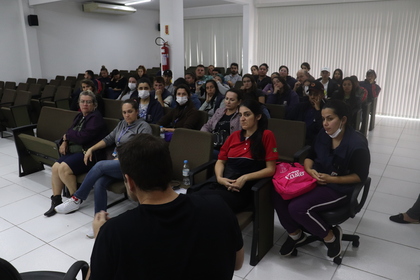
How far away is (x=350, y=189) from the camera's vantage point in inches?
92.9

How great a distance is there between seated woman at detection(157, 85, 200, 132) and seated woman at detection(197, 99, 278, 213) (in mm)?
1240

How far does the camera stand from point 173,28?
251 inches

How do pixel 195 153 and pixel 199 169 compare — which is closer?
pixel 199 169

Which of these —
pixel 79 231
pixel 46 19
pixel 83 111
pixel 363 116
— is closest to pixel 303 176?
pixel 79 231

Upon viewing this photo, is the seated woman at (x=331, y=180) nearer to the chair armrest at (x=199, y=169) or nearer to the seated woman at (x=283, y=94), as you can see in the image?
the chair armrest at (x=199, y=169)

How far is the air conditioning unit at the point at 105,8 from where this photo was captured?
34.0ft

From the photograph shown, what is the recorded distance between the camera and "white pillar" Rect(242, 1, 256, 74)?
8992 millimetres

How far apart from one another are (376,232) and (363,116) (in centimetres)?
325

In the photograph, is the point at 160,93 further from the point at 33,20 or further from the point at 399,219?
the point at 33,20

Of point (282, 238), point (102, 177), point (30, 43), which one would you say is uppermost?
point (30, 43)

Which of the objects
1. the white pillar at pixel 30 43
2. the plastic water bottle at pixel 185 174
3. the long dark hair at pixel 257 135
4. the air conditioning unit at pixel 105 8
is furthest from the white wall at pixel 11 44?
the long dark hair at pixel 257 135

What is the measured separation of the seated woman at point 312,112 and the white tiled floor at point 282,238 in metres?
0.92

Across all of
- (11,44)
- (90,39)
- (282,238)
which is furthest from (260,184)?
(90,39)

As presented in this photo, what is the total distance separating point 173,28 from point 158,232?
5900mm
